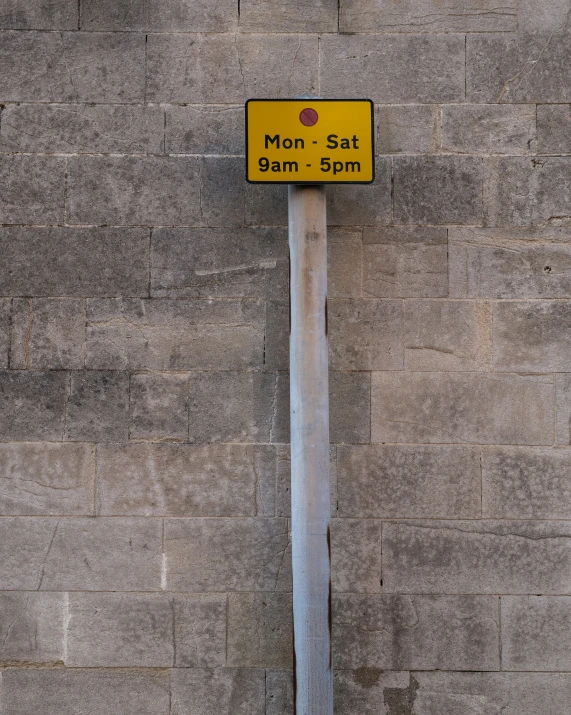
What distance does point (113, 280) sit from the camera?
376 cm

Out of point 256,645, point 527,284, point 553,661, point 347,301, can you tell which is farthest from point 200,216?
point 553,661

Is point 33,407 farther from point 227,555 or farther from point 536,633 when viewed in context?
point 536,633

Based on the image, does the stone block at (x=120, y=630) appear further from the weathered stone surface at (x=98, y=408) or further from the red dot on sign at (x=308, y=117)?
the red dot on sign at (x=308, y=117)

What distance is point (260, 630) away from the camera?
367cm

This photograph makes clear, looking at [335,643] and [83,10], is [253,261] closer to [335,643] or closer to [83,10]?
[83,10]

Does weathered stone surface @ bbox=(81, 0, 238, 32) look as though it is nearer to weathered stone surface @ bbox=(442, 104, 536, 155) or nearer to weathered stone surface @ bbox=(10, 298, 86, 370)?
weathered stone surface @ bbox=(442, 104, 536, 155)

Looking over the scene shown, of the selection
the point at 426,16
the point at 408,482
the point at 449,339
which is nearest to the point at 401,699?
the point at 408,482

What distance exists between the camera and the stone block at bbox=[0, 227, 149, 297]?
3.76 metres

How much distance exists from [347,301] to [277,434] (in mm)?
787

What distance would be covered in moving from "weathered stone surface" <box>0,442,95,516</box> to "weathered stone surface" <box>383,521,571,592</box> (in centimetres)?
158

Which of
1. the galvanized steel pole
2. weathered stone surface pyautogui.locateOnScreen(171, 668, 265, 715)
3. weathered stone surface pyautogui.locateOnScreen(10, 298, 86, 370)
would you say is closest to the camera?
the galvanized steel pole

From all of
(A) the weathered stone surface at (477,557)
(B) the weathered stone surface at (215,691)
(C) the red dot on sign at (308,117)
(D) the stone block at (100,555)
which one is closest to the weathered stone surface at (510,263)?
(C) the red dot on sign at (308,117)

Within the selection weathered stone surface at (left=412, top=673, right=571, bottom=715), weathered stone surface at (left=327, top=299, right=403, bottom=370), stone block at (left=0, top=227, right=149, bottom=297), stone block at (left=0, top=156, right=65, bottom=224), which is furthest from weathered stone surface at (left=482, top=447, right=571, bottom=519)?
stone block at (left=0, top=156, right=65, bottom=224)

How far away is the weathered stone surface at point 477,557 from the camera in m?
3.67
